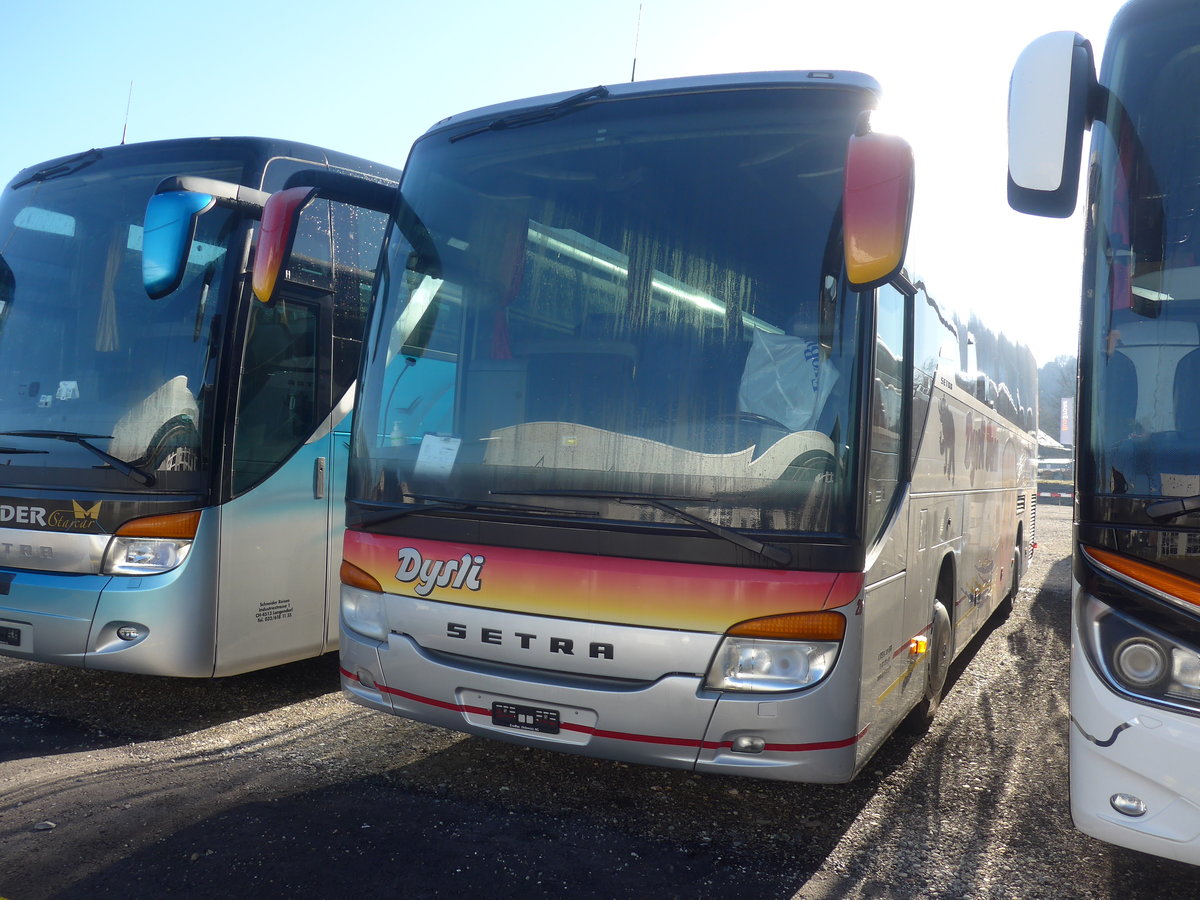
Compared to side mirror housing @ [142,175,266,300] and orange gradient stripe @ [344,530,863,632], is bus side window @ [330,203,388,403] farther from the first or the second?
orange gradient stripe @ [344,530,863,632]

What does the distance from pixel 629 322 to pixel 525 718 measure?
5.15 feet

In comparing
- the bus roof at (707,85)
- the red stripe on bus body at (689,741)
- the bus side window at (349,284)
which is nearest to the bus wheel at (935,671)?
the red stripe on bus body at (689,741)

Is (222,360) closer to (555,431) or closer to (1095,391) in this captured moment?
(555,431)

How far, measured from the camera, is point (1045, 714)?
593 cm

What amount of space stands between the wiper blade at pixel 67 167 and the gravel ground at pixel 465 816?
306 cm

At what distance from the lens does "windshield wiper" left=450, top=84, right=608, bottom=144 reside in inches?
158

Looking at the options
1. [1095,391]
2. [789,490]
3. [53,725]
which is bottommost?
[53,725]

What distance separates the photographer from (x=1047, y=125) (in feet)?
10.1

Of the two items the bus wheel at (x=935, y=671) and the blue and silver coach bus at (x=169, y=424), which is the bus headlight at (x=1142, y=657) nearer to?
the bus wheel at (x=935, y=671)

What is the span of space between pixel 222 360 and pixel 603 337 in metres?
2.34

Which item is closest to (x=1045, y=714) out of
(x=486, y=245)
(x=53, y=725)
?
(x=486, y=245)

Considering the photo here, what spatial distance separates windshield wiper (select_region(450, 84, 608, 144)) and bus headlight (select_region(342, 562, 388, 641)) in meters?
1.99

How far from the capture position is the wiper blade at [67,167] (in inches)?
220

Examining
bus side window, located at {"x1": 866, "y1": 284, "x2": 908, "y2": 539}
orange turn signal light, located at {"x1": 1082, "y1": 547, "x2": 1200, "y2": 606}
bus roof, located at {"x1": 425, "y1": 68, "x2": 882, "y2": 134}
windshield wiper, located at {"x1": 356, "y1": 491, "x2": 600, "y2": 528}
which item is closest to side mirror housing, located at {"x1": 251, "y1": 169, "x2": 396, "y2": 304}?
bus roof, located at {"x1": 425, "y1": 68, "x2": 882, "y2": 134}
